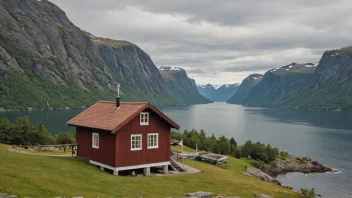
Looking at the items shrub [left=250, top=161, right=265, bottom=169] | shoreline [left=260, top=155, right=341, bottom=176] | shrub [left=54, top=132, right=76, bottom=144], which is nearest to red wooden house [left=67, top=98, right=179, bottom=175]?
shrub [left=54, top=132, right=76, bottom=144]

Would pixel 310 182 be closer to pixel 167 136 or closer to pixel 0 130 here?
pixel 167 136

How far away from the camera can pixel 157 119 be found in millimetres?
38906

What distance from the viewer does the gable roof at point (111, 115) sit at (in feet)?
116

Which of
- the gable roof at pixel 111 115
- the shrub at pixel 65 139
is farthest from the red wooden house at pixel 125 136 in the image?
the shrub at pixel 65 139

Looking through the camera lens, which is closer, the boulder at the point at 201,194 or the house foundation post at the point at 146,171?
the boulder at the point at 201,194

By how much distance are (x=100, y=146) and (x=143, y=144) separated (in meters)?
4.49

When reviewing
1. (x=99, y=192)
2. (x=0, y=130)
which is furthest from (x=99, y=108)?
(x=0, y=130)

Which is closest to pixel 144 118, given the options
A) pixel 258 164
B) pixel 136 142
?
pixel 136 142

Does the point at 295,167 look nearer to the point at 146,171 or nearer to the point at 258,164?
the point at 258,164

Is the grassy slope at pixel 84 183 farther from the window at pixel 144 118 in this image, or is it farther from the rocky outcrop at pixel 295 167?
the rocky outcrop at pixel 295 167

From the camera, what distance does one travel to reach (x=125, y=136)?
117ft

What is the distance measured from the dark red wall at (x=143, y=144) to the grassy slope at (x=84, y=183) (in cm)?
257

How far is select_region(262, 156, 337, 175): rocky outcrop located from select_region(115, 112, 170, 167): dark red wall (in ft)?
172

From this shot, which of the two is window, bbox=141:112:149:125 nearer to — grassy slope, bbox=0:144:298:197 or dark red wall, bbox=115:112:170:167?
dark red wall, bbox=115:112:170:167
